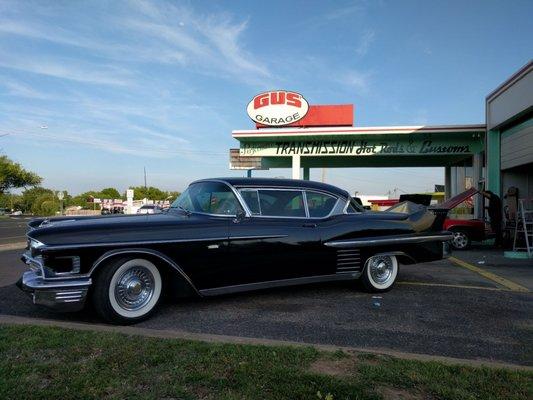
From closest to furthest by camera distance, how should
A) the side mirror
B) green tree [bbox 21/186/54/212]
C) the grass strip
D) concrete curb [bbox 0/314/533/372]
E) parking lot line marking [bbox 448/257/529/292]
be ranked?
1. the grass strip
2. concrete curb [bbox 0/314/533/372]
3. the side mirror
4. parking lot line marking [bbox 448/257/529/292]
5. green tree [bbox 21/186/54/212]

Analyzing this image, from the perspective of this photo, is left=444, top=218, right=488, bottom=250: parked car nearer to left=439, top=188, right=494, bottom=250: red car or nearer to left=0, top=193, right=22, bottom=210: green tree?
left=439, top=188, right=494, bottom=250: red car

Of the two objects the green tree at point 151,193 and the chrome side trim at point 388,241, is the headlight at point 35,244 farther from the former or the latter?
the green tree at point 151,193

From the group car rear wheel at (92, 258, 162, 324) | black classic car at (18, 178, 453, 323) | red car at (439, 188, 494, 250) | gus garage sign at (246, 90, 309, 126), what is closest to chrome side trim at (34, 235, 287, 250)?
black classic car at (18, 178, 453, 323)

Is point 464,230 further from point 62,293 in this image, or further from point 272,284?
point 62,293

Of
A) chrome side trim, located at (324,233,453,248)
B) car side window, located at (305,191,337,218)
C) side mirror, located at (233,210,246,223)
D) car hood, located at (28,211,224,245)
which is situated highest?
car side window, located at (305,191,337,218)

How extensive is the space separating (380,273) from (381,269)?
58 millimetres

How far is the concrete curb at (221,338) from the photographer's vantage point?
3.62 metres

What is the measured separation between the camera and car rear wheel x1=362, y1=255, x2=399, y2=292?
20.9ft

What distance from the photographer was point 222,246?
527cm

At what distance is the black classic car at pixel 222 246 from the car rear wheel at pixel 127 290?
0.03 ft

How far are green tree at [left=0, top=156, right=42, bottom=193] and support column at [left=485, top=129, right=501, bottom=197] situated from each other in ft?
171

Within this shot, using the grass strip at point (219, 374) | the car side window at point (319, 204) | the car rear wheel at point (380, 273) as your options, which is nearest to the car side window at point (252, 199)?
the car side window at point (319, 204)

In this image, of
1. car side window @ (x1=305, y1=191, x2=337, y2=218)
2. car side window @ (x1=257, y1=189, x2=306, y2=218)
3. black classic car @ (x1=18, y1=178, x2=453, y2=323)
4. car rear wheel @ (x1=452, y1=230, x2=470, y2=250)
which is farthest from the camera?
car rear wheel @ (x1=452, y1=230, x2=470, y2=250)

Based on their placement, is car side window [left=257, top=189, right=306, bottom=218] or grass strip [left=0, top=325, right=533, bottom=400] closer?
grass strip [left=0, top=325, right=533, bottom=400]
